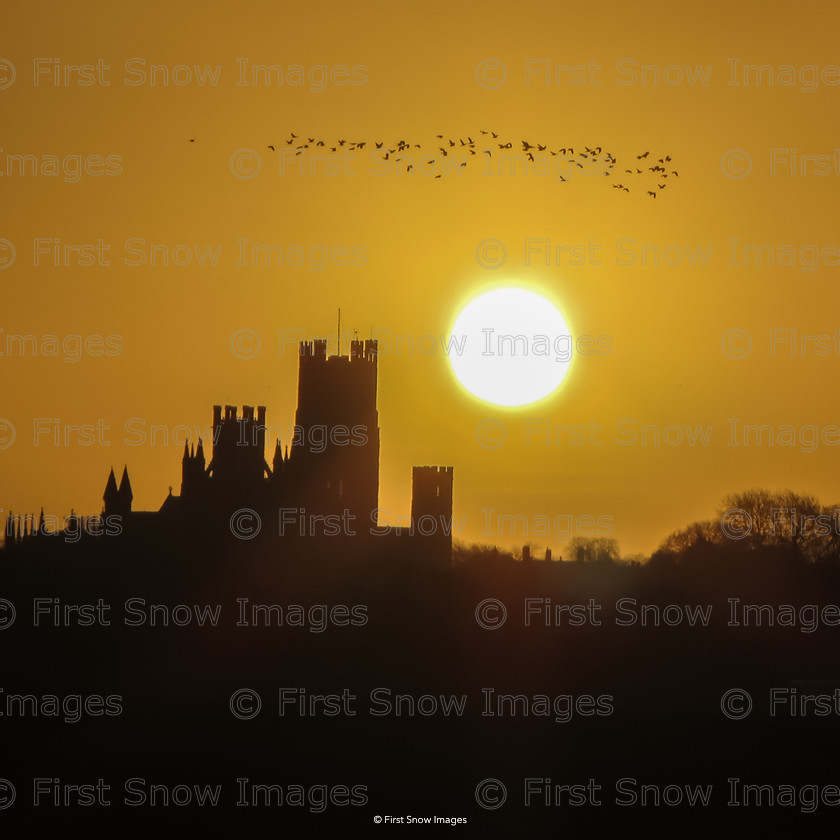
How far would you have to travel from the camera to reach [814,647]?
6744cm

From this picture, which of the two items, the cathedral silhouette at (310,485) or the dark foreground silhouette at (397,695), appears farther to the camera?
the cathedral silhouette at (310,485)

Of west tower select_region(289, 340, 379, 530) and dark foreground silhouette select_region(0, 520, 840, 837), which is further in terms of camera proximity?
west tower select_region(289, 340, 379, 530)

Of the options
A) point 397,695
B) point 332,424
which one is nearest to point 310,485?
point 332,424

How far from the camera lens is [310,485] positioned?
314 feet

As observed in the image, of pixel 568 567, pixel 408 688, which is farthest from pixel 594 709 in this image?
pixel 568 567

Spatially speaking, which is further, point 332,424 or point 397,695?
point 332,424

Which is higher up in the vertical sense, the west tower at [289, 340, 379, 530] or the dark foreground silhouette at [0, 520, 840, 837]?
the west tower at [289, 340, 379, 530]

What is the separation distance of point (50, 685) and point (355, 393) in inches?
1683

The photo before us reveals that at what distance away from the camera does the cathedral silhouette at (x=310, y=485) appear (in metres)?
90.2

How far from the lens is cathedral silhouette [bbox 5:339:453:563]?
90.2 m

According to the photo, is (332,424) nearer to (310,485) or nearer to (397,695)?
(310,485)

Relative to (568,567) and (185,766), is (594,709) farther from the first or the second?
(568,567)

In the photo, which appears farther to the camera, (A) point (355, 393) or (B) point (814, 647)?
(A) point (355, 393)

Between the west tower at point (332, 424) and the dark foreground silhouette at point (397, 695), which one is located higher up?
the west tower at point (332, 424)
